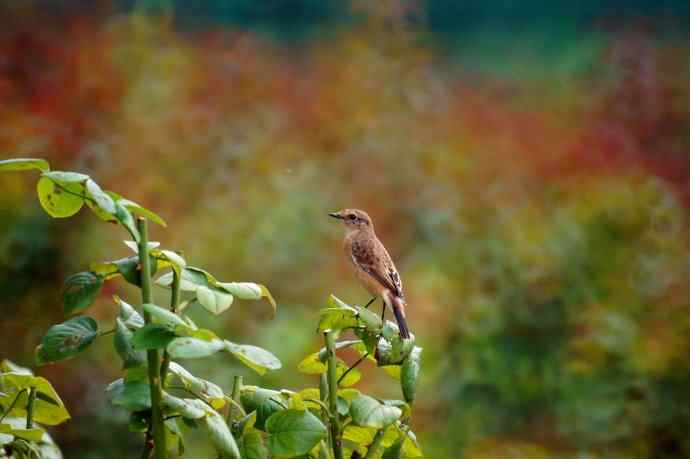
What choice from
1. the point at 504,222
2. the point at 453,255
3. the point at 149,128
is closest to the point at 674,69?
the point at 504,222

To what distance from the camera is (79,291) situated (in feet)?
1.79

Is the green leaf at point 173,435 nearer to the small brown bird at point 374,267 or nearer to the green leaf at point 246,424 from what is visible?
the green leaf at point 246,424

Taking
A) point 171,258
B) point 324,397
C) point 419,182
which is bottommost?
point 419,182

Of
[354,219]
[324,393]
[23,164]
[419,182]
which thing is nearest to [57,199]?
[23,164]

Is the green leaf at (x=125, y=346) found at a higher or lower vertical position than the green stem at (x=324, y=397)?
higher

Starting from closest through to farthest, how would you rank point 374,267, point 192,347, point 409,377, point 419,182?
point 192,347
point 409,377
point 374,267
point 419,182

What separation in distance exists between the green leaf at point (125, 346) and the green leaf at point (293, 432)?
10 centimetres

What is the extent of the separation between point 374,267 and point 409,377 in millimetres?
785

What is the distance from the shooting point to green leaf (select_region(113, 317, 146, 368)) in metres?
0.54

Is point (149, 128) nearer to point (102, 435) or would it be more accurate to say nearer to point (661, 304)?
point (102, 435)

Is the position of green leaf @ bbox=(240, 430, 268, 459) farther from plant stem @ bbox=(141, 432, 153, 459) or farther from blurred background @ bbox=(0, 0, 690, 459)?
blurred background @ bbox=(0, 0, 690, 459)

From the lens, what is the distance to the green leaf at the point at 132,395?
1.77 feet

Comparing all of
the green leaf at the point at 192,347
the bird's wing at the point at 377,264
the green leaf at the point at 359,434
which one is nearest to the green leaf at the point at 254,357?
the green leaf at the point at 192,347

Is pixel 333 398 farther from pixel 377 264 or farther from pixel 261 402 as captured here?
pixel 377 264
